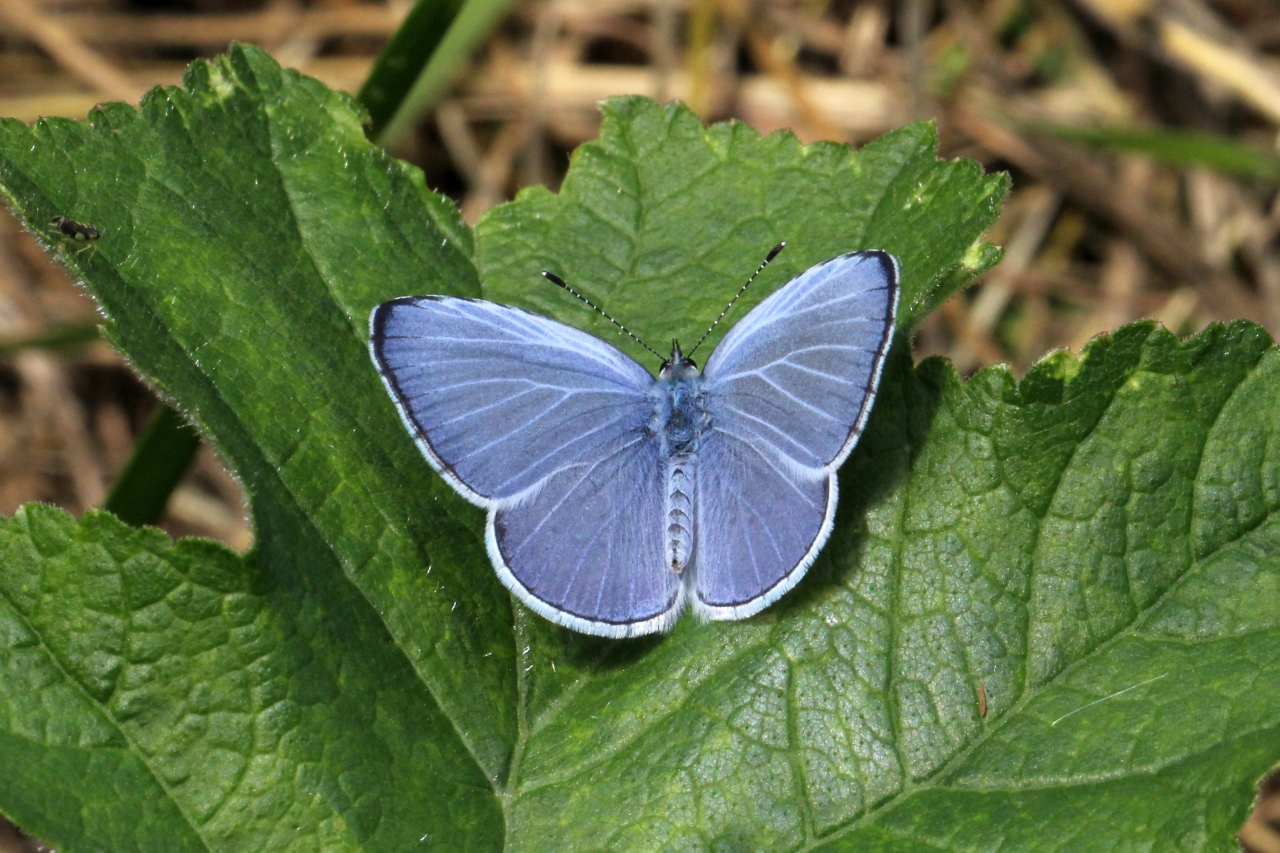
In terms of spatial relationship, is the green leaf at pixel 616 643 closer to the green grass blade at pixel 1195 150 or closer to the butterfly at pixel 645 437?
the butterfly at pixel 645 437

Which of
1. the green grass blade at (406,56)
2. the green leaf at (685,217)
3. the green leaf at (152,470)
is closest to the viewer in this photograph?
the green leaf at (685,217)

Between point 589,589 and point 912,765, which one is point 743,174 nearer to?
point 589,589

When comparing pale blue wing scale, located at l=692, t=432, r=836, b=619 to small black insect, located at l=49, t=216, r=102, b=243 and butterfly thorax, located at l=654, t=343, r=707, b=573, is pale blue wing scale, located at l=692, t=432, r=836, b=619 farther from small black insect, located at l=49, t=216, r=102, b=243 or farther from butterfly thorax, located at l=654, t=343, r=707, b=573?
small black insect, located at l=49, t=216, r=102, b=243

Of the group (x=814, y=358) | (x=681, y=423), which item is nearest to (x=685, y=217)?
(x=681, y=423)

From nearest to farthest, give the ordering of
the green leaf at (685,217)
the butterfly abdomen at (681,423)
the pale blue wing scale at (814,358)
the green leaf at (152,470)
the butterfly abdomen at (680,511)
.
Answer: the pale blue wing scale at (814,358), the butterfly abdomen at (680,511), the butterfly abdomen at (681,423), the green leaf at (685,217), the green leaf at (152,470)

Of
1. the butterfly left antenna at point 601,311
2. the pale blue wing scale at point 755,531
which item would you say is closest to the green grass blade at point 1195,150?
the butterfly left antenna at point 601,311

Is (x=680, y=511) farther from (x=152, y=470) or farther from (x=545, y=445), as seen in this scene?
(x=152, y=470)

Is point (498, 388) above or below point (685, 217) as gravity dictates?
below
